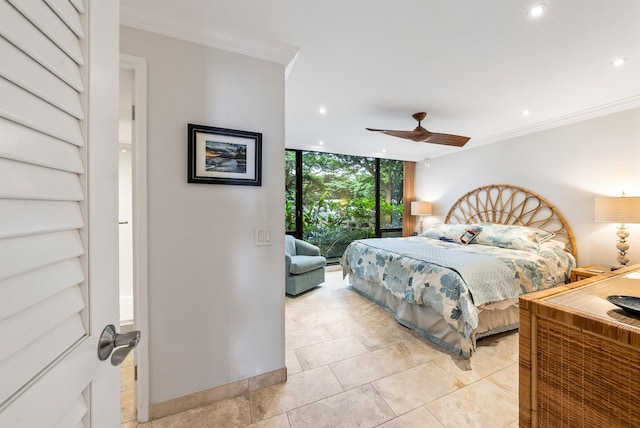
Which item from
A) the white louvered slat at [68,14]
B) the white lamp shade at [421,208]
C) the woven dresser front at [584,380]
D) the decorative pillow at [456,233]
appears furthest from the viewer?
the white lamp shade at [421,208]

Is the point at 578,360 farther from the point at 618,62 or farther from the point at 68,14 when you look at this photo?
the point at 618,62

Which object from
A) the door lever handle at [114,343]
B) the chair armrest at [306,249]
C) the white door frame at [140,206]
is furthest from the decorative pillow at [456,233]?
the door lever handle at [114,343]

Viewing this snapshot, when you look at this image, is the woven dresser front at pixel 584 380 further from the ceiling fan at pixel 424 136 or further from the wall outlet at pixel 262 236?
the ceiling fan at pixel 424 136

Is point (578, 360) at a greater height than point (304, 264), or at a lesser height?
greater

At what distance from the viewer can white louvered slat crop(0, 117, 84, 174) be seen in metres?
0.37

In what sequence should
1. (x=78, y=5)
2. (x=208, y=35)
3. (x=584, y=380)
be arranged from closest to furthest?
(x=78, y=5)
(x=584, y=380)
(x=208, y=35)

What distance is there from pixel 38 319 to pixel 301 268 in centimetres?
313

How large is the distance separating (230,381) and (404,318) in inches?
70.7

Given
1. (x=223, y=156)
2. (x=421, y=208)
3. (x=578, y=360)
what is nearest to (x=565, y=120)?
(x=421, y=208)

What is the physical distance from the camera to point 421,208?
514 centimetres

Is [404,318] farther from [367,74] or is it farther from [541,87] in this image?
[541,87]

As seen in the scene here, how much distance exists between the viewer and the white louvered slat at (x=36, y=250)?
1.22ft

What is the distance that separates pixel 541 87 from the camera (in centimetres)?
242

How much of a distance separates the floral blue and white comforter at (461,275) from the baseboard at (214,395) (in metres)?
1.43
